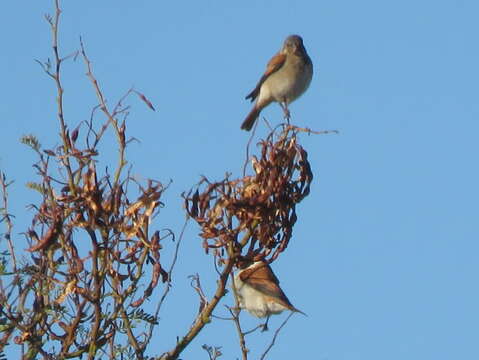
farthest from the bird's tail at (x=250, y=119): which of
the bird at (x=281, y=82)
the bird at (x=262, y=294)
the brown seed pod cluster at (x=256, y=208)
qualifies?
the brown seed pod cluster at (x=256, y=208)

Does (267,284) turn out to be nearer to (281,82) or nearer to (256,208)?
(281,82)

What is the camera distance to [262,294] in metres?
7.15

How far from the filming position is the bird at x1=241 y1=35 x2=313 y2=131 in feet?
28.3

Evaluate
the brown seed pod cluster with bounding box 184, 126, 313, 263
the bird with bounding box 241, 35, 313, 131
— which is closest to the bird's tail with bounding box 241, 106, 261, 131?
the bird with bounding box 241, 35, 313, 131

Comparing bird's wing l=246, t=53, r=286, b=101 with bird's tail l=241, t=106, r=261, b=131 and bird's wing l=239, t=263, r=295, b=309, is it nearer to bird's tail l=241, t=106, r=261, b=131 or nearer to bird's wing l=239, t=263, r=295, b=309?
bird's tail l=241, t=106, r=261, b=131

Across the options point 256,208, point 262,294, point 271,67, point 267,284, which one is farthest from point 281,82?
point 256,208

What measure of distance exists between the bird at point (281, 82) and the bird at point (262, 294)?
1.77 meters

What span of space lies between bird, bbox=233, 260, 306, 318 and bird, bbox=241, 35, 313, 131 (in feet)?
5.82

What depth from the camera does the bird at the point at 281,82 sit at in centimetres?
862

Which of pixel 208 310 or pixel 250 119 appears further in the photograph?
pixel 250 119

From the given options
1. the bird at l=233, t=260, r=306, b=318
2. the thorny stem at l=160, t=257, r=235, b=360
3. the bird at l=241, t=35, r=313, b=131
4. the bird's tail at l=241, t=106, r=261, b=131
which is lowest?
the thorny stem at l=160, t=257, r=235, b=360

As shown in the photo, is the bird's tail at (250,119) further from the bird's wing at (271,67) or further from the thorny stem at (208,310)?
the thorny stem at (208,310)

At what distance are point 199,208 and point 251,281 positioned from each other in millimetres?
4080

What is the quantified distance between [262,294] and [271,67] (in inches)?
106
